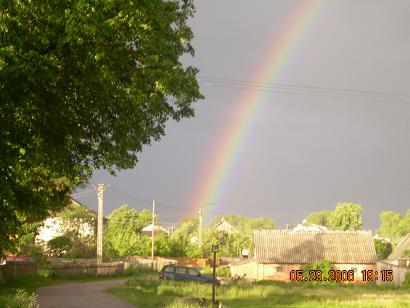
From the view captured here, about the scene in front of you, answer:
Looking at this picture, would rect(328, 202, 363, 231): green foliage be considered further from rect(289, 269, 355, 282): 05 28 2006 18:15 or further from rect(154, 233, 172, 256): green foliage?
rect(289, 269, 355, 282): 05 28 2006 18:15

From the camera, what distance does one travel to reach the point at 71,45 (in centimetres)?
1295

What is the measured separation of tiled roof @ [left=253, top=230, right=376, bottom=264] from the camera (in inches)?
2467

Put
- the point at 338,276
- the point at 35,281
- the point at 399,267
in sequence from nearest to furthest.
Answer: the point at 35,281, the point at 399,267, the point at 338,276

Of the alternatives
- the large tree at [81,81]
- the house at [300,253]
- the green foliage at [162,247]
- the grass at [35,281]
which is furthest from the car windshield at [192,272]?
the green foliage at [162,247]

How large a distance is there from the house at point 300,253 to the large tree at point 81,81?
46471 mm

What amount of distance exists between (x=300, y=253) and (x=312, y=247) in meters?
2.14

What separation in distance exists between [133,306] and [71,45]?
14482mm

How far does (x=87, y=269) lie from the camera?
172 ft

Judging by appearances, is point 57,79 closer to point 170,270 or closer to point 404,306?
point 404,306

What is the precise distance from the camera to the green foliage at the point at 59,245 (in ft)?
214

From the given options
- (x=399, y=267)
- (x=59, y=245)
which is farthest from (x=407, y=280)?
(x=59, y=245)

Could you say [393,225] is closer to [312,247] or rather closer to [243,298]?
[312,247]

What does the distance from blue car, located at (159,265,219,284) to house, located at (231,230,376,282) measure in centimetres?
1769

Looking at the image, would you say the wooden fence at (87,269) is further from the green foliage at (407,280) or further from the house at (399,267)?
the green foliage at (407,280)
